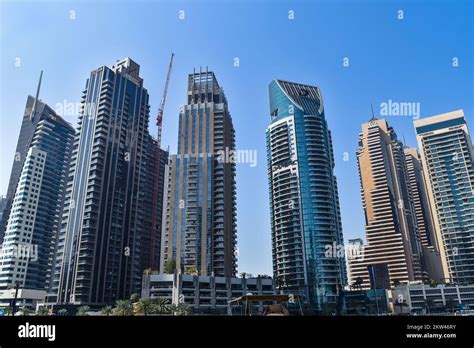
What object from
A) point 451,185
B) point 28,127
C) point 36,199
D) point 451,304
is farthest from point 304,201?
point 28,127

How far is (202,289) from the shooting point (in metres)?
70.9

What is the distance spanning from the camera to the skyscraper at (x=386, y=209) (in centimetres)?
10944

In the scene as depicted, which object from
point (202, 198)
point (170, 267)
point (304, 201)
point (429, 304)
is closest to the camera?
point (170, 267)

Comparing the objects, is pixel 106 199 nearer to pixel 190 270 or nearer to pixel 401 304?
pixel 190 270

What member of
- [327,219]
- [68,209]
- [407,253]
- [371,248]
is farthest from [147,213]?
[407,253]

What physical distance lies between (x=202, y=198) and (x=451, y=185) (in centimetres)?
6606

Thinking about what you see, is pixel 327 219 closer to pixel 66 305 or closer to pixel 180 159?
pixel 180 159

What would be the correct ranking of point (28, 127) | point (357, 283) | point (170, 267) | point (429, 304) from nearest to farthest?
1. point (170, 267)
2. point (429, 304)
3. point (357, 283)
4. point (28, 127)

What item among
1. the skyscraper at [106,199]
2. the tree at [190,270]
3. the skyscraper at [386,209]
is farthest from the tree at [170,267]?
the skyscraper at [386,209]

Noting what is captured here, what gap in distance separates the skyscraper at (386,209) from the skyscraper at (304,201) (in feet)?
74.3

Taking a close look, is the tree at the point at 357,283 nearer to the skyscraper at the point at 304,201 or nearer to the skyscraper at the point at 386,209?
the skyscraper at the point at 304,201

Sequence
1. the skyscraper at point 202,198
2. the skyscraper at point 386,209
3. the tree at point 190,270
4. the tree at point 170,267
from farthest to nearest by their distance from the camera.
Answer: the skyscraper at point 386,209 → the skyscraper at point 202,198 → the tree at point 190,270 → the tree at point 170,267

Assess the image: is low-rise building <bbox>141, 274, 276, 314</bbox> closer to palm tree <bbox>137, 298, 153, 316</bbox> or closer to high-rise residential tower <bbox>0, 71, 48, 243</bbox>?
palm tree <bbox>137, 298, 153, 316</bbox>

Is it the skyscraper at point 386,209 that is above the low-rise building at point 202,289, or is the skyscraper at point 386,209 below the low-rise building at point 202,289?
above
